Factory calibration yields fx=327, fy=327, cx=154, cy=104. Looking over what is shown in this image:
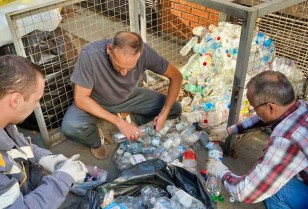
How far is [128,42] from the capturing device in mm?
2609

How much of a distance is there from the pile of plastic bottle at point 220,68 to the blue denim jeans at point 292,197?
112 centimetres

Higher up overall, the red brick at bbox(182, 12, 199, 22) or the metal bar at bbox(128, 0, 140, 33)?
the metal bar at bbox(128, 0, 140, 33)

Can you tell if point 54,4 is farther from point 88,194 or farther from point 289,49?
point 289,49

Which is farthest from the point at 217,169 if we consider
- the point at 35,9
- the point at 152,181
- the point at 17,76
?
the point at 35,9

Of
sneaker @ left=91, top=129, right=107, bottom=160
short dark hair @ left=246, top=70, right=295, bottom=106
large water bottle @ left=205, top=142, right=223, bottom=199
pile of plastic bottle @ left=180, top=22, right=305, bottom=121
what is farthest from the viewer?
pile of plastic bottle @ left=180, top=22, right=305, bottom=121

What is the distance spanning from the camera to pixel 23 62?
5.47 feet

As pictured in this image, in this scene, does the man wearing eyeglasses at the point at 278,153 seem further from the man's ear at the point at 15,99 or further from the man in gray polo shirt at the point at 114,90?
the man's ear at the point at 15,99

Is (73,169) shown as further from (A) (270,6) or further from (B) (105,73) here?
(A) (270,6)

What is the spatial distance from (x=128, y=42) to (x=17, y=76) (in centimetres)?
117

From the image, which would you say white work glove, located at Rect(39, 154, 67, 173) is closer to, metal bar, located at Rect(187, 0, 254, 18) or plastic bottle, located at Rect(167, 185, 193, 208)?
plastic bottle, located at Rect(167, 185, 193, 208)

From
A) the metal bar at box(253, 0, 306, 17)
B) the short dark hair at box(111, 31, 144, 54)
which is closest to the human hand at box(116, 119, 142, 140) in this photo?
the short dark hair at box(111, 31, 144, 54)

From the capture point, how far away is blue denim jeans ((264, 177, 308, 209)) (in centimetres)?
221

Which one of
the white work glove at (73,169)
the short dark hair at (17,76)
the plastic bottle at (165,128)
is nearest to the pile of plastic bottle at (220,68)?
the plastic bottle at (165,128)

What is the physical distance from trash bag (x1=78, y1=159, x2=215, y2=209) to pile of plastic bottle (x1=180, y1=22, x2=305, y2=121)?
41.1 inches
